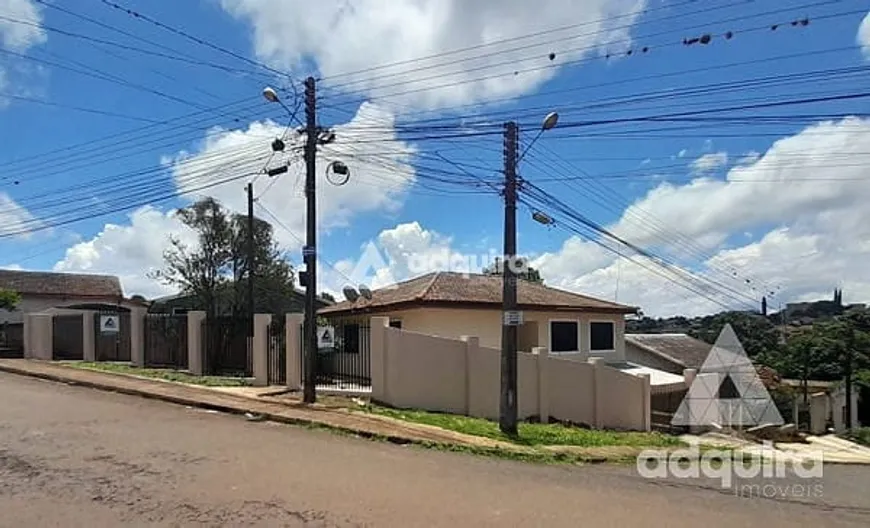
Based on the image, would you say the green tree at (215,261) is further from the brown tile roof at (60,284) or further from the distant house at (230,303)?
the brown tile roof at (60,284)

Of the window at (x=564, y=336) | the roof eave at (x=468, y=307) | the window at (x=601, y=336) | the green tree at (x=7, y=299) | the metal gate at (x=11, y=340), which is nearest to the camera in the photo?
the roof eave at (x=468, y=307)

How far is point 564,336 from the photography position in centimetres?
2691

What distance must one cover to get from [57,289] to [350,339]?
36.4 m

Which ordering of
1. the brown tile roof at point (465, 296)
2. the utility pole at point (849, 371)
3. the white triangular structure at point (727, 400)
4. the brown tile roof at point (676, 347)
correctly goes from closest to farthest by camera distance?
the brown tile roof at point (465, 296)
the white triangular structure at point (727, 400)
the utility pole at point (849, 371)
the brown tile roof at point (676, 347)

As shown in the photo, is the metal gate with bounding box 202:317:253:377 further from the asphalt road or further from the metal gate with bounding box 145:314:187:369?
the asphalt road

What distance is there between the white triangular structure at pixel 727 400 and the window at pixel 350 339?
11.9m

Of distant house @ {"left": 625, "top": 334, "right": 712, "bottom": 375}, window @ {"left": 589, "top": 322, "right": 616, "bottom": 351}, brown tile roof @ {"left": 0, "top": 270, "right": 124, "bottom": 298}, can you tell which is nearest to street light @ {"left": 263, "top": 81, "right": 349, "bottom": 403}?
window @ {"left": 589, "top": 322, "right": 616, "bottom": 351}

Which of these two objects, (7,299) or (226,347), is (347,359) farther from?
(7,299)

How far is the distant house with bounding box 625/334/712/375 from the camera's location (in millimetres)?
33469

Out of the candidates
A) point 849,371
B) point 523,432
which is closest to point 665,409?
point 849,371

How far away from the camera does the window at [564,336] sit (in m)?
26.5

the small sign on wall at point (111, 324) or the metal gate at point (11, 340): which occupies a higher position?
the small sign on wall at point (111, 324)

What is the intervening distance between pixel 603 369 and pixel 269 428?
10973 millimetres

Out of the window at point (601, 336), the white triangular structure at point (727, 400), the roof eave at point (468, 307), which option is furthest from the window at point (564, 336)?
the white triangular structure at point (727, 400)
